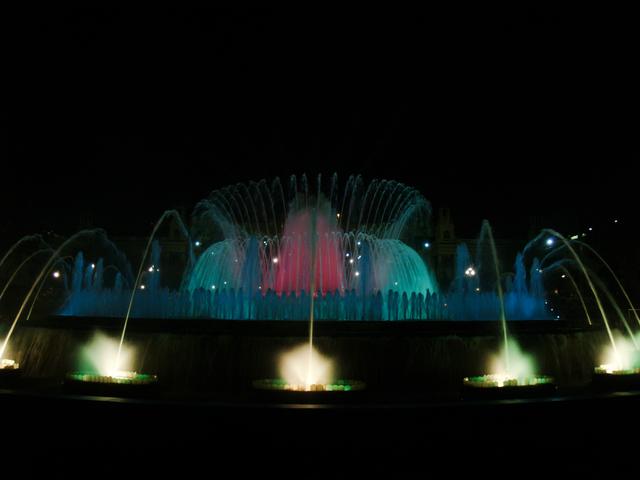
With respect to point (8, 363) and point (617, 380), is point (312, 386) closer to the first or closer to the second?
point (617, 380)

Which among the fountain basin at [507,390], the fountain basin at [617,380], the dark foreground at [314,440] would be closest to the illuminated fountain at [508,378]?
the fountain basin at [507,390]

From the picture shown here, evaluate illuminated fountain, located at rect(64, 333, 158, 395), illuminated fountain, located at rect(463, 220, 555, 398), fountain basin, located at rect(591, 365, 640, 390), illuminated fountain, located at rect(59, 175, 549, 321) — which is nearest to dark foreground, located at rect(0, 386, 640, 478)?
illuminated fountain, located at rect(463, 220, 555, 398)

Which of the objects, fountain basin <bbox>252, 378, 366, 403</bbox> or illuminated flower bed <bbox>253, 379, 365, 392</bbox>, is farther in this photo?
illuminated flower bed <bbox>253, 379, 365, 392</bbox>

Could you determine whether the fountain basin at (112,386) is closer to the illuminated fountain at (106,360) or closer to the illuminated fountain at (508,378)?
the illuminated fountain at (106,360)

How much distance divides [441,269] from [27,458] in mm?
88315

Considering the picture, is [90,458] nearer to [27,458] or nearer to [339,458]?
[27,458]

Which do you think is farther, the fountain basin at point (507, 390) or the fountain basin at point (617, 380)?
the fountain basin at point (617, 380)

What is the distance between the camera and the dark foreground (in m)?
7.80

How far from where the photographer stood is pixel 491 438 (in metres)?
8.23

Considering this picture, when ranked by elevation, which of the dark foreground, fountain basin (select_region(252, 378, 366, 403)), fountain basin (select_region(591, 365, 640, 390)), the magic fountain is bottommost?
the dark foreground

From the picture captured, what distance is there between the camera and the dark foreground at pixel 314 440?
7.80 meters

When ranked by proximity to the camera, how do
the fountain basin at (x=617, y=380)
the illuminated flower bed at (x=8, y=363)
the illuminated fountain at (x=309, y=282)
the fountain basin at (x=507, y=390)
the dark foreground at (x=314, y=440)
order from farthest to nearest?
the illuminated fountain at (x=309, y=282)
the illuminated flower bed at (x=8, y=363)
the fountain basin at (x=617, y=380)
the fountain basin at (x=507, y=390)
the dark foreground at (x=314, y=440)

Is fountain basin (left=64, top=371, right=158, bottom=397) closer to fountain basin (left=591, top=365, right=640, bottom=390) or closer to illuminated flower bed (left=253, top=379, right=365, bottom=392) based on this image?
illuminated flower bed (left=253, top=379, right=365, bottom=392)

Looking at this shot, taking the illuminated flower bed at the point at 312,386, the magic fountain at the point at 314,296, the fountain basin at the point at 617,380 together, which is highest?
the magic fountain at the point at 314,296
